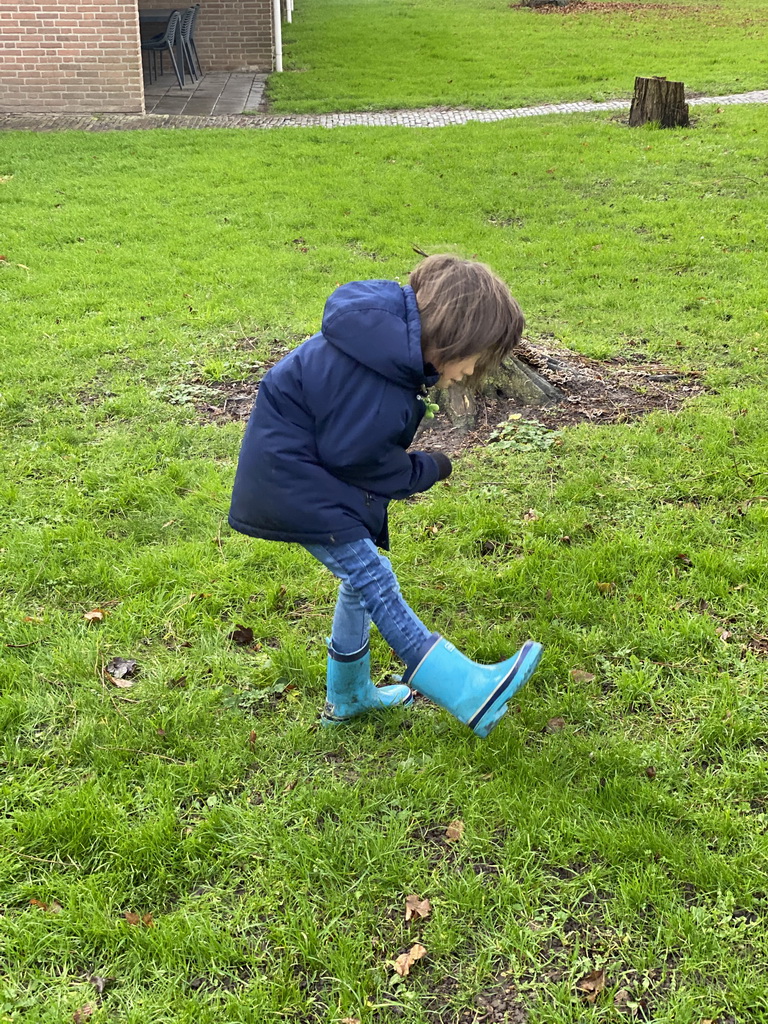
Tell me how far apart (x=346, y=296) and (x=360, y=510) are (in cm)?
60

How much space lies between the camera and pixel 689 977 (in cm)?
207

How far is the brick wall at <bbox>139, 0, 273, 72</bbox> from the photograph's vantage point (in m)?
16.4

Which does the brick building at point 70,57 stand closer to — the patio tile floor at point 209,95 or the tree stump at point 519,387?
the patio tile floor at point 209,95

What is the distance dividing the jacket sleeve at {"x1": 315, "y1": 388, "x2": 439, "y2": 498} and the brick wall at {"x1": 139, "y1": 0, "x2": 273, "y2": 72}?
17.1m

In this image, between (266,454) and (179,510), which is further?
(179,510)

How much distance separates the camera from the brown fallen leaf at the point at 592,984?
2.05 m

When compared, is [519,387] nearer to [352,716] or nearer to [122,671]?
[352,716]

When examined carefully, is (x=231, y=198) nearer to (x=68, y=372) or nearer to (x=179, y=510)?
(x=68, y=372)

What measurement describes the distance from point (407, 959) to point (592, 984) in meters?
0.46

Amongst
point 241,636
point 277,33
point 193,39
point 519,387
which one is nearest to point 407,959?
point 241,636

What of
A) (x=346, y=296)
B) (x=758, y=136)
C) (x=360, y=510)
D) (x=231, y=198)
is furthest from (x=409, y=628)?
(x=758, y=136)

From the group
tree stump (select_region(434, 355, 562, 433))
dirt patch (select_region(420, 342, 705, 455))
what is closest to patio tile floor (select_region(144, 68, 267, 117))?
dirt patch (select_region(420, 342, 705, 455))

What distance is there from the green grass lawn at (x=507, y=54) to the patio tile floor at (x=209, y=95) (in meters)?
0.46

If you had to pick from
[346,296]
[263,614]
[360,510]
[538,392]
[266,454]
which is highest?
[346,296]
